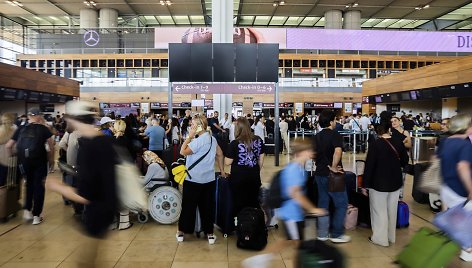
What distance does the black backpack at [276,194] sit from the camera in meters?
2.98

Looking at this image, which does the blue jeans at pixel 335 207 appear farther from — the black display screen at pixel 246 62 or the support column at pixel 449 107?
the support column at pixel 449 107

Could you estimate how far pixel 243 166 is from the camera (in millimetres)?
4625

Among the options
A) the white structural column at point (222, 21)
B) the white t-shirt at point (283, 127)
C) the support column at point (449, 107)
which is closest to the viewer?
the white structural column at point (222, 21)

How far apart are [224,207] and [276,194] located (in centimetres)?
214

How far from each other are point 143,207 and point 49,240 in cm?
290

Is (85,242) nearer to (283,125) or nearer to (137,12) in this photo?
(283,125)

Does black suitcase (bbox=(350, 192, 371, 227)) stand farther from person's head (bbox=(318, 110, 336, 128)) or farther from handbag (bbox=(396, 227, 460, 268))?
handbag (bbox=(396, 227, 460, 268))

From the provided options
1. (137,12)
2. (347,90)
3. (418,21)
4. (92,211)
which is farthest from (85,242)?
(418,21)

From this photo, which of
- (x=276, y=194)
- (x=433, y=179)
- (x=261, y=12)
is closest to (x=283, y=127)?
(x=433, y=179)

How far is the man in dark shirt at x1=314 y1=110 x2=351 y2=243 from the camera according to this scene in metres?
4.62

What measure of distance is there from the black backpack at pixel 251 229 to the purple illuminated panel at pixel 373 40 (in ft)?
72.8

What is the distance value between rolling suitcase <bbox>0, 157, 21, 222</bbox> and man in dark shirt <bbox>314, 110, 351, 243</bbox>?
4.68 metres

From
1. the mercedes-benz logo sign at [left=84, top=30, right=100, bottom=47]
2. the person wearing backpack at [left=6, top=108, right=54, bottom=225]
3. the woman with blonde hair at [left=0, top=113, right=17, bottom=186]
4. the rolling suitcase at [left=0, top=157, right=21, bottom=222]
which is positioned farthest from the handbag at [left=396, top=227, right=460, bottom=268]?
the mercedes-benz logo sign at [left=84, top=30, right=100, bottom=47]

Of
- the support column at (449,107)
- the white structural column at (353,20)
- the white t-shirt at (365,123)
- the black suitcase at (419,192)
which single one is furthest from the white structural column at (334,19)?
the black suitcase at (419,192)
